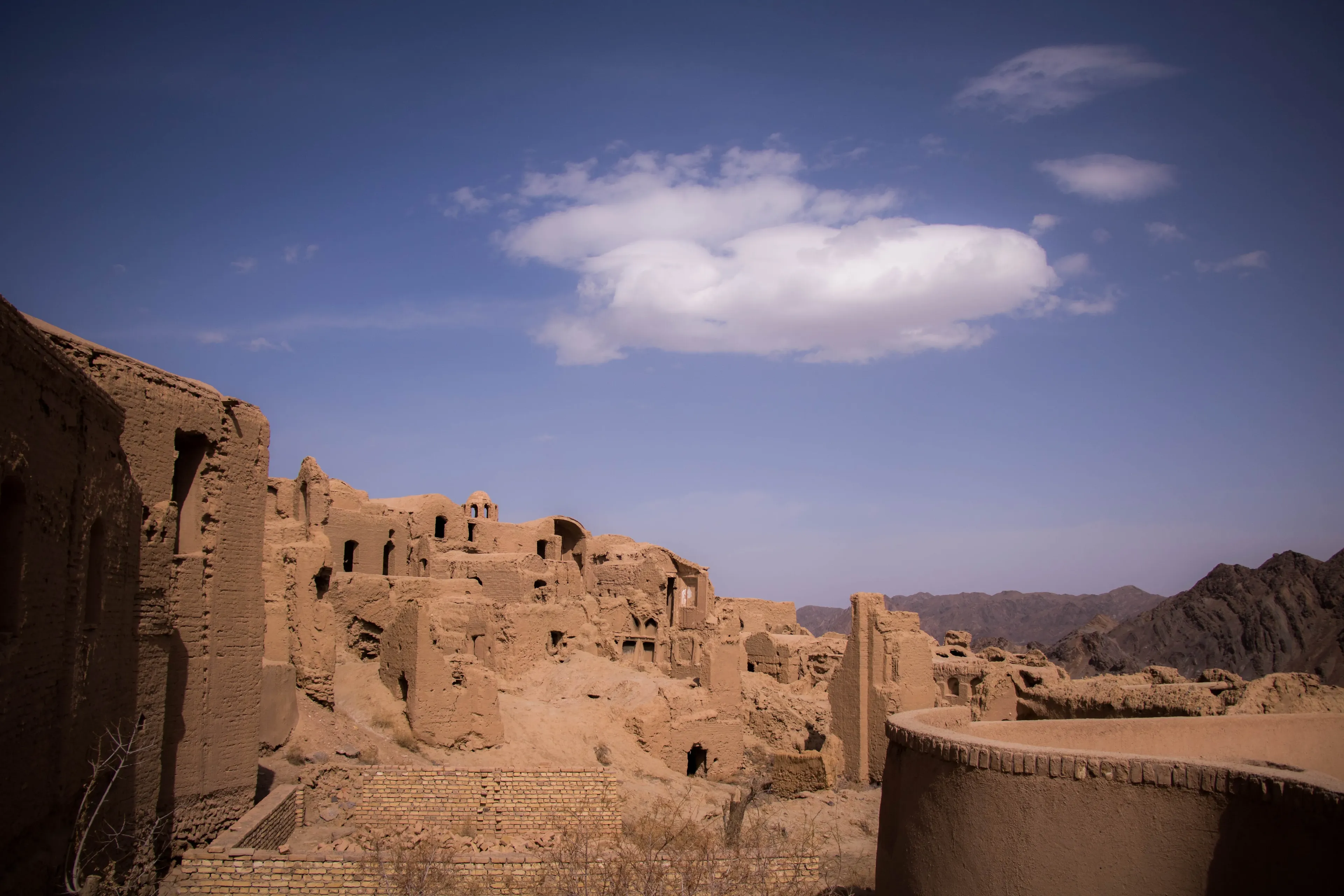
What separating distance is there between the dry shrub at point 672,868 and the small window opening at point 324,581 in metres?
8.39

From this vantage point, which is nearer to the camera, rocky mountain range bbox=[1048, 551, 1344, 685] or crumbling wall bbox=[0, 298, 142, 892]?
crumbling wall bbox=[0, 298, 142, 892]

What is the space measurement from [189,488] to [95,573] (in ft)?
9.43

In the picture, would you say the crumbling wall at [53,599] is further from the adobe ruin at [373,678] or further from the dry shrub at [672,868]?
the dry shrub at [672,868]

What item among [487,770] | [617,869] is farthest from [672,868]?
[487,770]

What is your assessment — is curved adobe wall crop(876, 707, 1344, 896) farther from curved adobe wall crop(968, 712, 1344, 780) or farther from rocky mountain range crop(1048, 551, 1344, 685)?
rocky mountain range crop(1048, 551, 1344, 685)

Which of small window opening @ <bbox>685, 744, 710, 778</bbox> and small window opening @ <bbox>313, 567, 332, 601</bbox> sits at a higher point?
small window opening @ <bbox>313, 567, 332, 601</bbox>

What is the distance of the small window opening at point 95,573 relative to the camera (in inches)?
343

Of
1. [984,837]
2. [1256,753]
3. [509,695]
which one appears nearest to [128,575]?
[984,837]

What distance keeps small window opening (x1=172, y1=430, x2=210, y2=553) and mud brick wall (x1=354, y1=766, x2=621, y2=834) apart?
442cm

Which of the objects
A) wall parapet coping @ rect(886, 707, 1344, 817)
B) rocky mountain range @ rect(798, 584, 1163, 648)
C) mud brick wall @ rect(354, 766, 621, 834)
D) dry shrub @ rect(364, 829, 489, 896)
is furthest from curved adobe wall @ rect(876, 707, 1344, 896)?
rocky mountain range @ rect(798, 584, 1163, 648)

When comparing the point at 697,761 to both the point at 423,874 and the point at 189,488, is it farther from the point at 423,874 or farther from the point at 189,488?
the point at 189,488

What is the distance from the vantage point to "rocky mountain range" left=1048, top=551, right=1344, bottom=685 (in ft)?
156

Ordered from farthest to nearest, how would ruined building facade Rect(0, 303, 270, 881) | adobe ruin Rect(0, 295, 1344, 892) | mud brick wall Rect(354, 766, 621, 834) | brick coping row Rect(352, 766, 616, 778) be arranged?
brick coping row Rect(352, 766, 616, 778)
mud brick wall Rect(354, 766, 621, 834)
adobe ruin Rect(0, 295, 1344, 892)
ruined building facade Rect(0, 303, 270, 881)

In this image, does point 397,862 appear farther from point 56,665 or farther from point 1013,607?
point 1013,607
